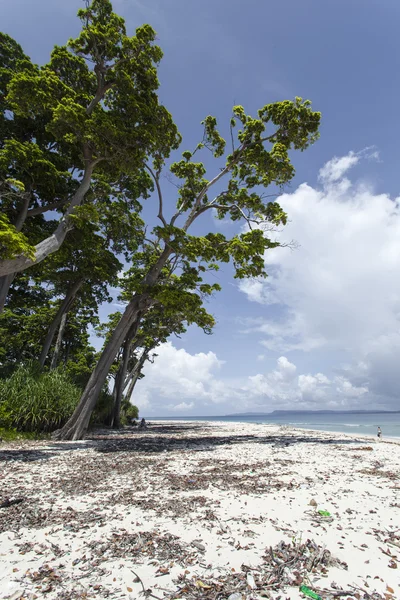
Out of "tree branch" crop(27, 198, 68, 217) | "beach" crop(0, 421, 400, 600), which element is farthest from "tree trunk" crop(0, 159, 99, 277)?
"beach" crop(0, 421, 400, 600)

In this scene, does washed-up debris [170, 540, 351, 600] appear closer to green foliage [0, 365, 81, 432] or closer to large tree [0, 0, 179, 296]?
large tree [0, 0, 179, 296]

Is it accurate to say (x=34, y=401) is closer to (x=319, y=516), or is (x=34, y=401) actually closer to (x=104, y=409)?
(x=104, y=409)

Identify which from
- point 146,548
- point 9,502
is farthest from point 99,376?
point 146,548

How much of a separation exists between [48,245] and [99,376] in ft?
19.7

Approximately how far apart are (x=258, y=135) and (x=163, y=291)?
9.81 meters

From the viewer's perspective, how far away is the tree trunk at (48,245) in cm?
945

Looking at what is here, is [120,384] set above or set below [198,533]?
above

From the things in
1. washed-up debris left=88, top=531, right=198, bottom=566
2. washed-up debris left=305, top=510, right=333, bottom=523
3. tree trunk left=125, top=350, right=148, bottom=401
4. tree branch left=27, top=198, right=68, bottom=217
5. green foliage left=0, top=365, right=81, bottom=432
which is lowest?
washed-up debris left=88, top=531, right=198, bottom=566

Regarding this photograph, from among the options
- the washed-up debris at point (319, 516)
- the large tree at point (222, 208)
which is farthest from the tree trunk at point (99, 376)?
the washed-up debris at point (319, 516)

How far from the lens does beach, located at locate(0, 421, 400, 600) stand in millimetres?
2797

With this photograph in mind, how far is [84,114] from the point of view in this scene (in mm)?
11844

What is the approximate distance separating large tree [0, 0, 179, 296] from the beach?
7505 millimetres

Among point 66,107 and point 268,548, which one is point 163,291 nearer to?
point 66,107

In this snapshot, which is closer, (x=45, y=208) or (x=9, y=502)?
(x=9, y=502)
